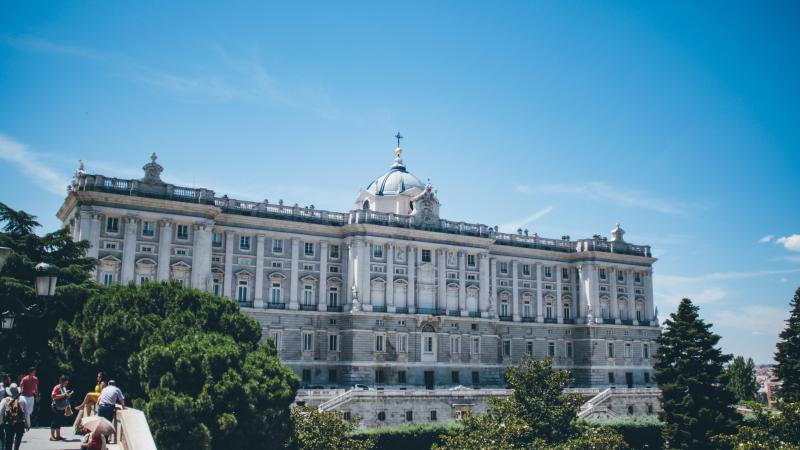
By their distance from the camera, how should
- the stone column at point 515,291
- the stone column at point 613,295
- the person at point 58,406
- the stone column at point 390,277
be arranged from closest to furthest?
the person at point 58,406, the stone column at point 390,277, the stone column at point 515,291, the stone column at point 613,295

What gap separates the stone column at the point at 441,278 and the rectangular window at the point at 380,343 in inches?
250

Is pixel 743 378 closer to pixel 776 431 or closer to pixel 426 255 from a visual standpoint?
pixel 426 255

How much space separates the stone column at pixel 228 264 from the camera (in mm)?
58466

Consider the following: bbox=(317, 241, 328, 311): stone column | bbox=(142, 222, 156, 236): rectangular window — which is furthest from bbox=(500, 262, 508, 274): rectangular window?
bbox=(142, 222, 156, 236): rectangular window

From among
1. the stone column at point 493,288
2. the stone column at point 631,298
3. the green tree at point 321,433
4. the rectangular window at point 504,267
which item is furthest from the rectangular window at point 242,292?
the stone column at point 631,298

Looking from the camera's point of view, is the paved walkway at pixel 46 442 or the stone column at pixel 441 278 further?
the stone column at pixel 441 278

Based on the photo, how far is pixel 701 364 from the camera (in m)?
49.9

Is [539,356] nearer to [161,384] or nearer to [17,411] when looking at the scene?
[161,384]

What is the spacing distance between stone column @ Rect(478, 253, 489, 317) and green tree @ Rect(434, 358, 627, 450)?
23.8m

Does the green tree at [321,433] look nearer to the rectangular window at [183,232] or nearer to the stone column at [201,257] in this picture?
the stone column at [201,257]

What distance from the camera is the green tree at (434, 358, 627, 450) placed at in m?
34.8

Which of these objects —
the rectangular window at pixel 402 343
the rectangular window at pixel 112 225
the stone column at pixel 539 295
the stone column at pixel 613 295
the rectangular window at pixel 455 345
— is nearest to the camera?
the rectangular window at pixel 112 225

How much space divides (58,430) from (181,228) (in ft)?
115

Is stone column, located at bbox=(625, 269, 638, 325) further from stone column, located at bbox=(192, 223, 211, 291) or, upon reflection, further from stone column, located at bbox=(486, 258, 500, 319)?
stone column, located at bbox=(192, 223, 211, 291)
